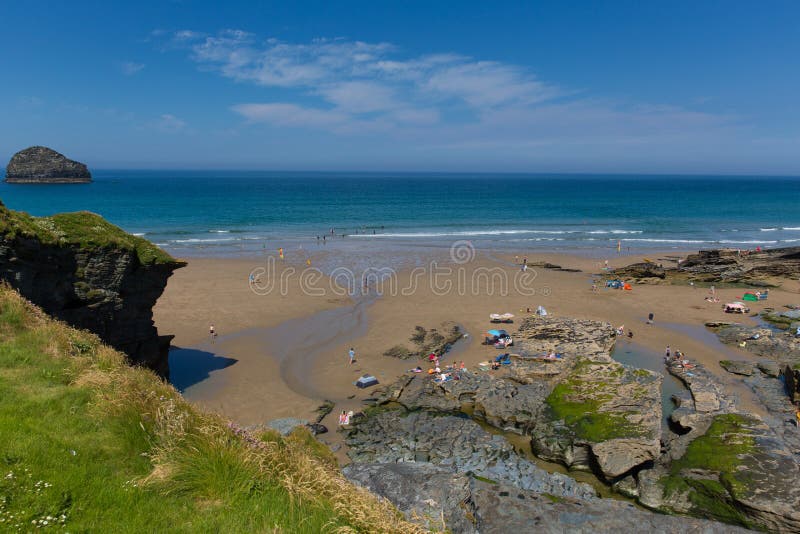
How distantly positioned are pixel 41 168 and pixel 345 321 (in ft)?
573

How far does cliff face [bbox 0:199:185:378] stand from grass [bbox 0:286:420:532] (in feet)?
24.2

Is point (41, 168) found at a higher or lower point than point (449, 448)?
higher

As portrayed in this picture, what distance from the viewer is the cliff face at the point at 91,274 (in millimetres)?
13047

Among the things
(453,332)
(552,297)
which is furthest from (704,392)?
(552,297)

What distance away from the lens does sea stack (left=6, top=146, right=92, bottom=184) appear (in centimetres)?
14938

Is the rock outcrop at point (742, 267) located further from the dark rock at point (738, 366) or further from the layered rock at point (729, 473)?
the layered rock at point (729, 473)

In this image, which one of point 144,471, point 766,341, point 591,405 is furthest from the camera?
point 766,341

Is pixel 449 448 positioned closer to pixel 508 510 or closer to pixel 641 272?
pixel 508 510

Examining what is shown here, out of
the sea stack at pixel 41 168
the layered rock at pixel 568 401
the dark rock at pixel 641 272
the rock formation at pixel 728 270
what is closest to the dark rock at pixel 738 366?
the layered rock at pixel 568 401

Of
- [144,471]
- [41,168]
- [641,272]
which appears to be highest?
[41,168]

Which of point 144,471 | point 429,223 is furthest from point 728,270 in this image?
point 144,471

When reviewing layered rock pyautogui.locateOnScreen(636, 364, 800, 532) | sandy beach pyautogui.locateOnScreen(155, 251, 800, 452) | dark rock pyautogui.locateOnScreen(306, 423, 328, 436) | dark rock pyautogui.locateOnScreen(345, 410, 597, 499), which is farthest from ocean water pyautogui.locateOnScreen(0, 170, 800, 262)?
layered rock pyautogui.locateOnScreen(636, 364, 800, 532)

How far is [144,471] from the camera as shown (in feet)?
19.3

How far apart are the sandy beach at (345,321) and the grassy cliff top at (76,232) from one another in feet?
21.7
